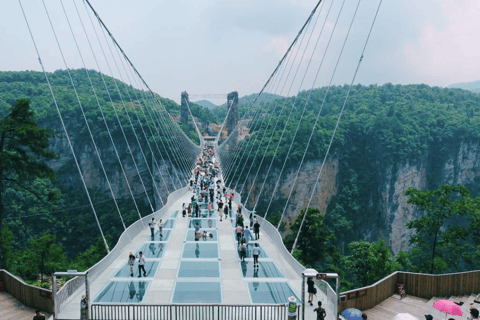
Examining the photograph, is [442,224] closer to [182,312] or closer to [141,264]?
[141,264]

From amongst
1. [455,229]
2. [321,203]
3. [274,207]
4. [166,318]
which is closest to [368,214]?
[321,203]

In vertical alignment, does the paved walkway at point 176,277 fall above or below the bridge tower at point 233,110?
below

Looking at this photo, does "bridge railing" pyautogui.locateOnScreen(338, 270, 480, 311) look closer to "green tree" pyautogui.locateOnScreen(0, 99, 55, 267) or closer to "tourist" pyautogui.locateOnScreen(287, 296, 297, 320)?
"tourist" pyautogui.locateOnScreen(287, 296, 297, 320)

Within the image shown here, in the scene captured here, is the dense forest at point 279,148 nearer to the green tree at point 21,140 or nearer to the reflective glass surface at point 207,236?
the reflective glass surface at point 207,236

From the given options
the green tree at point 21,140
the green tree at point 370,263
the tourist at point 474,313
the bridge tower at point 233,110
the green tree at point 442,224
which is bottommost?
the green tree at point 370,263

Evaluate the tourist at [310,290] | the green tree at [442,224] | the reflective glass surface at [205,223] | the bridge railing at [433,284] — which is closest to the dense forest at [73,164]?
the reflective glass surface at [205,223]

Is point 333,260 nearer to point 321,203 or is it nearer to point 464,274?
point 464,274

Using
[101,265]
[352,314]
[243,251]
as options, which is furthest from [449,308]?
[101,265]

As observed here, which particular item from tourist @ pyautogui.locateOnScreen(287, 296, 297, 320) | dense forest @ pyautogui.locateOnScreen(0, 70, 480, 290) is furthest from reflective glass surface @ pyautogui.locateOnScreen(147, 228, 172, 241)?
dense forest @ pyautogui.locateOnScreen(0, 70, 480, 290)
